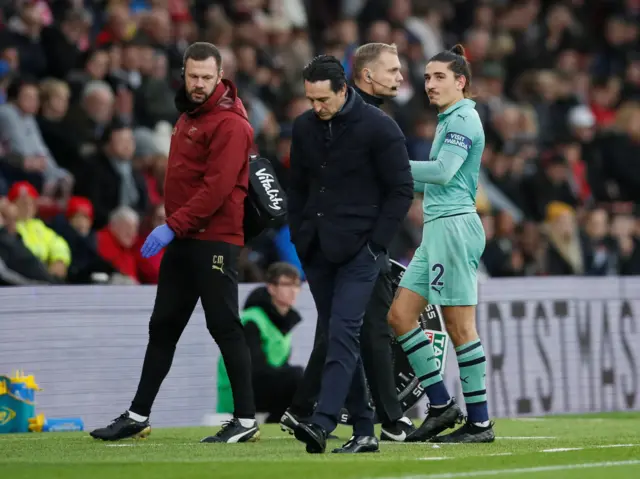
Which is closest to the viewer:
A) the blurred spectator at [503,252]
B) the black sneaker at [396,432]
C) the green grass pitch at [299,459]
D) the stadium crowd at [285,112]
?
the green grass pitch at [299,459]

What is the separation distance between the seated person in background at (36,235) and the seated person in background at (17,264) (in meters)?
0.35

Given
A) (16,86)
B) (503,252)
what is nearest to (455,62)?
(16,86)

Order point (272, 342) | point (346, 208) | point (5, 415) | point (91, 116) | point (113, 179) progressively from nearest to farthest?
point (346, 208) → point (5, 415) → point (272, 342) → point (113, 179) → point (91, 116)

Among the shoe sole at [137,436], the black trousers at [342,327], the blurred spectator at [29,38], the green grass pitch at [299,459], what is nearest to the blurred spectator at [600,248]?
the blurred spectator at [29,38]

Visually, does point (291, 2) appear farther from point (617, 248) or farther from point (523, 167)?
point (617, 248)

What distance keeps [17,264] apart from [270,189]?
402 cm

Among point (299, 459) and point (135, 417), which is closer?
point (299, 459)

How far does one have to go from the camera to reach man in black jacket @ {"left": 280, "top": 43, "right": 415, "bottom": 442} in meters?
9.39

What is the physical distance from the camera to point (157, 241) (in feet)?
30.1

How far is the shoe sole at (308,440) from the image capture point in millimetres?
8258

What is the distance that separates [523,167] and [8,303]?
9696mm

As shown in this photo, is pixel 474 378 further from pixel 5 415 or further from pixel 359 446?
pixel 5 415

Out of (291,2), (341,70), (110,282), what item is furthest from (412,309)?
(291,2)

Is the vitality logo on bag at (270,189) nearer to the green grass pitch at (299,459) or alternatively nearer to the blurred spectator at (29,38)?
the green grass pitch at (299,459)
